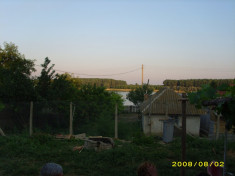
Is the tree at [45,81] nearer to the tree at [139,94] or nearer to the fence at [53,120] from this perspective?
the fence at [53,120]

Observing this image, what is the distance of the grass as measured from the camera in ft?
23.5

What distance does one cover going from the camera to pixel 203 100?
3961 mm

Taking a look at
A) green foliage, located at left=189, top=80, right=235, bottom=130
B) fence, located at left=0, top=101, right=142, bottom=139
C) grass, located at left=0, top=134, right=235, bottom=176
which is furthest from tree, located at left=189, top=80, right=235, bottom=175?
fence, located at left=0, top=101, right=142, bottom=139

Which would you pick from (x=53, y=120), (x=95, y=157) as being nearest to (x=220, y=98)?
(x=95, y=157)

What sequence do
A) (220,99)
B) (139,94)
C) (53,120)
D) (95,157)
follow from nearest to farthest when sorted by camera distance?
(220,99) → (95,157) → (53,120) → (139,94)

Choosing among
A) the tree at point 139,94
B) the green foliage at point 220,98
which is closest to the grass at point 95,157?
the green foliage at point 220,98

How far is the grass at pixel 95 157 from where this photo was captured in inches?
281

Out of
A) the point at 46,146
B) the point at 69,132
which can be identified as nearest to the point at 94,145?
the point at 46,146

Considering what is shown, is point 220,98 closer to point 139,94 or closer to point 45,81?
point 45,81

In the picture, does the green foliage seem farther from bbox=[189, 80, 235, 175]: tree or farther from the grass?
the grass

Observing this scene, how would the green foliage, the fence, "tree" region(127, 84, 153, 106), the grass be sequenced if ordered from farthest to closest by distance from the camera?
"tree" region(127, 84, 153, 106) < the fence < the grass < the green foliage

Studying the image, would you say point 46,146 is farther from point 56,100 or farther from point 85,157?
point 56,100

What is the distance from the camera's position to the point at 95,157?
8.46 m

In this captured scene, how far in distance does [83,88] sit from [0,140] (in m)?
6.95
